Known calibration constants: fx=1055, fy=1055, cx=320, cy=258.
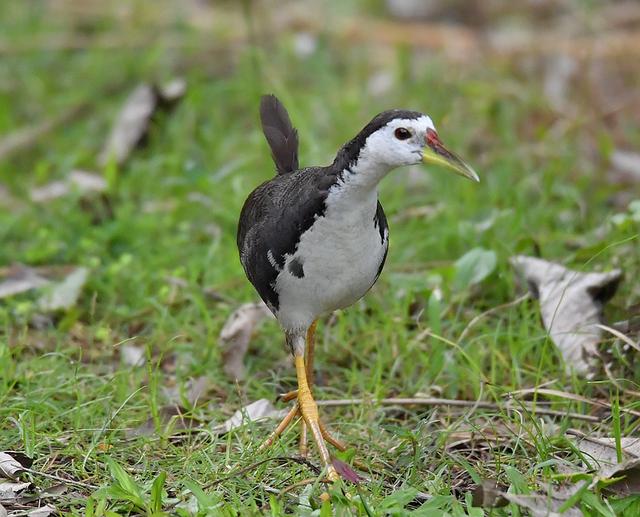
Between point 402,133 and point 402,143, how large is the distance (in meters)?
0.03

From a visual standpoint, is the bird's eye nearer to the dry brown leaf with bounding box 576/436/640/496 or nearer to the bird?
the bird

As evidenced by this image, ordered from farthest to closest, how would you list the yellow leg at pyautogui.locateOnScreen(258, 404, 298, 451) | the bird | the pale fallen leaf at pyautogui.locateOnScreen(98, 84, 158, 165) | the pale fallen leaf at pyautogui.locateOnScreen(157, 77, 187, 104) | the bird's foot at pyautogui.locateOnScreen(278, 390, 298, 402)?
1. the pale fallen leaf at pyautogui.locateOnScreen(157, 77, 187, 104)
2. the pale fallen leaf at pyautogui.locateOnScreen(98, 84, 158, 165)
3. the bird's foot at pyautogui.locateOnScreen(278, 390, 298, 402)
4. the yellow leg at pyautogui.locateOnScreen(258, 404, 298, 451)
5. the bird

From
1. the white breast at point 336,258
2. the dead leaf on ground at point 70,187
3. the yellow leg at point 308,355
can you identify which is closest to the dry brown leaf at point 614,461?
the white breast at point 336,258

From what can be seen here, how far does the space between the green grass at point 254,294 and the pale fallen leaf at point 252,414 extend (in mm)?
46

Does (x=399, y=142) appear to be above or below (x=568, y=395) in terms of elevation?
above

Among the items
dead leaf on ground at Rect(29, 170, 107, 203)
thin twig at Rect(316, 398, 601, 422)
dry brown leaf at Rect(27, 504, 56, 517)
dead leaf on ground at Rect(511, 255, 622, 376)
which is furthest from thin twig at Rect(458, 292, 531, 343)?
dead leaf on ground at Rect(29, 170, 107, 203)

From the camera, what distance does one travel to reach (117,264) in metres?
4.37

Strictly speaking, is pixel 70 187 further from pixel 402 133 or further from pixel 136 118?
pixel 402 133

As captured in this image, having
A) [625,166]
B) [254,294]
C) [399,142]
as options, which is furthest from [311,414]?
[625,166]

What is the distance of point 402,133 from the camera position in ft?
9.43

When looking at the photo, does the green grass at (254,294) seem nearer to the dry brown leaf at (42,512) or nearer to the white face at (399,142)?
the dry brown leaf at (42,512)

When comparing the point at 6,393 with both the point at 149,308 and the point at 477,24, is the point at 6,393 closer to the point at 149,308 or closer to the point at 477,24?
the point at 149,308

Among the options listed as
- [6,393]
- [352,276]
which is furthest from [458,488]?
[6,393]

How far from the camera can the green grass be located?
304 cm
